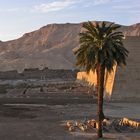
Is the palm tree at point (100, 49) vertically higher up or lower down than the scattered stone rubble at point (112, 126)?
higher up

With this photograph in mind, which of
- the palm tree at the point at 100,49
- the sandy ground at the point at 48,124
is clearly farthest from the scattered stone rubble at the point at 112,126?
the palm tree at the point at 100,49

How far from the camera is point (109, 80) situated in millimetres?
87562

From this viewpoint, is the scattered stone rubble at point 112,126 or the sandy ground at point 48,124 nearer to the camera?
the sandy ground at point 48,124

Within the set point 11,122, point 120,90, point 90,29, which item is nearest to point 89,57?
point 90,29

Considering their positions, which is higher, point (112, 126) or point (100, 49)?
point (100, 49)

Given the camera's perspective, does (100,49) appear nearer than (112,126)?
Result: Yes

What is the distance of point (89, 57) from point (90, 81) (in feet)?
291

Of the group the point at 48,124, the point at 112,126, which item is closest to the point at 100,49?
the point at 112,126

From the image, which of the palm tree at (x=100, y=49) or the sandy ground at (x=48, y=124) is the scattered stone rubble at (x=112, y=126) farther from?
the palm tree at (x=100, y=49)

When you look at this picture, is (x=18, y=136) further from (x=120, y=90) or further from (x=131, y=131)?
(x=120, y=90)

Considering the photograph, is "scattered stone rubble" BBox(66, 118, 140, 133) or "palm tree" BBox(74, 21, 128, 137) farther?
"scattered stone rubble" BBox(66, 118, 140, 133)

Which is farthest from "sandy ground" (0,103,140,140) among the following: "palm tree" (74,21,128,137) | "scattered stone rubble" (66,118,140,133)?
"palm tree" (74,21,128,137)

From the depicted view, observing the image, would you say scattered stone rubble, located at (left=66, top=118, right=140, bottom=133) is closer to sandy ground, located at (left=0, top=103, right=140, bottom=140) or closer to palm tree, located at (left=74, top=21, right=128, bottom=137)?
sandy ground, located at (left=0, top=103, right=140, bottom=140)

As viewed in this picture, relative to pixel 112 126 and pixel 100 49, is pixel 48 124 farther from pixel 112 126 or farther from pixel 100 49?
pixel 100 49
